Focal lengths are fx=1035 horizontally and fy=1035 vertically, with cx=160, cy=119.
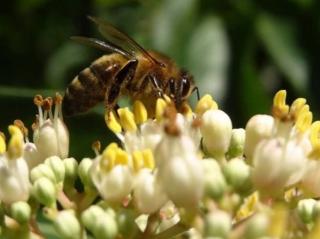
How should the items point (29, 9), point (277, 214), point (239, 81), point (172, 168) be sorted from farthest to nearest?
1. point (29, 9)
2. point (239, 81)
3. point (172, 168)
4. point (277, 214)

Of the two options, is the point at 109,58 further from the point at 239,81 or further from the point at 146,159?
the point at 239,81

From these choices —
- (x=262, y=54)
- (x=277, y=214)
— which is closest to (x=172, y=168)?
(x=277, y=214)

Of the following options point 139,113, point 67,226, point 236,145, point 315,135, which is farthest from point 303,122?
point 67,226

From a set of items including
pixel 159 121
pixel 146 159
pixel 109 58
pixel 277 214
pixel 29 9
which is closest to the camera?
pixel 277 214

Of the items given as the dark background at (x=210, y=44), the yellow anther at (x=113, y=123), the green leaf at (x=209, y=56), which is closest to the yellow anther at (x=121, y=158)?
the yellow anther at (x=113, y=123)

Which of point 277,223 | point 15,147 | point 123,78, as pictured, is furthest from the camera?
point 123,78

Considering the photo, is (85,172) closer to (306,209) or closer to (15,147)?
(15,147)

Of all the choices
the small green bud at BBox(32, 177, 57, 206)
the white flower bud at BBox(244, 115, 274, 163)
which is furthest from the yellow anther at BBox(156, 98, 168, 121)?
the small green bud at BBox(32, 177, 57, 206)
